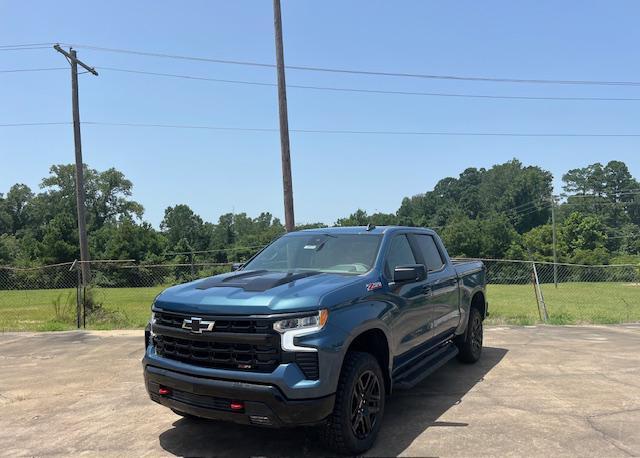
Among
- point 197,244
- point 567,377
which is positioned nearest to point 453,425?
point 567,377

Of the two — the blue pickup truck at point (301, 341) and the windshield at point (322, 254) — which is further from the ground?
the windshield at point (322, 254)

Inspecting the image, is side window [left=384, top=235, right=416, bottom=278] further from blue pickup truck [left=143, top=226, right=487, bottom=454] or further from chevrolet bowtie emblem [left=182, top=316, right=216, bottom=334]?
chevrolet bowtie emblem [left=182, top=316, right=216, bottom=334]

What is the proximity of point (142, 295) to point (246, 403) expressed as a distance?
63.3 ft

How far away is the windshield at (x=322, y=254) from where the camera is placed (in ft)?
16.6

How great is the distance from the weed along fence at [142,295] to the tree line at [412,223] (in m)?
29.8

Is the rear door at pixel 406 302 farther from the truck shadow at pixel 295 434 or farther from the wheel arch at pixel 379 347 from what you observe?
the truck shadow at pixel 295 434

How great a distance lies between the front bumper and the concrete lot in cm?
60

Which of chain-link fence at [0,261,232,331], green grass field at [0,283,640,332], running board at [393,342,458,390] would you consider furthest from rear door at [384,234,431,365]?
chain-link fence at [0,261,232,331]

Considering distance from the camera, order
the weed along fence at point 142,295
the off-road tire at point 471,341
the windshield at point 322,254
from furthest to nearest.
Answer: the weed along fence at point 142,295 → the off-road tire at point 471,341 → the windshield at point 322,254

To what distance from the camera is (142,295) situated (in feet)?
70.9

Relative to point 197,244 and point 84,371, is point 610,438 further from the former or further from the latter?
point 197,244

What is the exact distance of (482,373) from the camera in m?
6.75

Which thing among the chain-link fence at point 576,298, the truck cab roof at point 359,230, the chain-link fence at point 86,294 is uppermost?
the truck cab roof at point 359,230

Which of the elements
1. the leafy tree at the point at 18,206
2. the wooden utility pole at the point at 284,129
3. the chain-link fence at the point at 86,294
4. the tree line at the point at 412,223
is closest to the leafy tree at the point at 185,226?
the tree line at the point at 412,223
